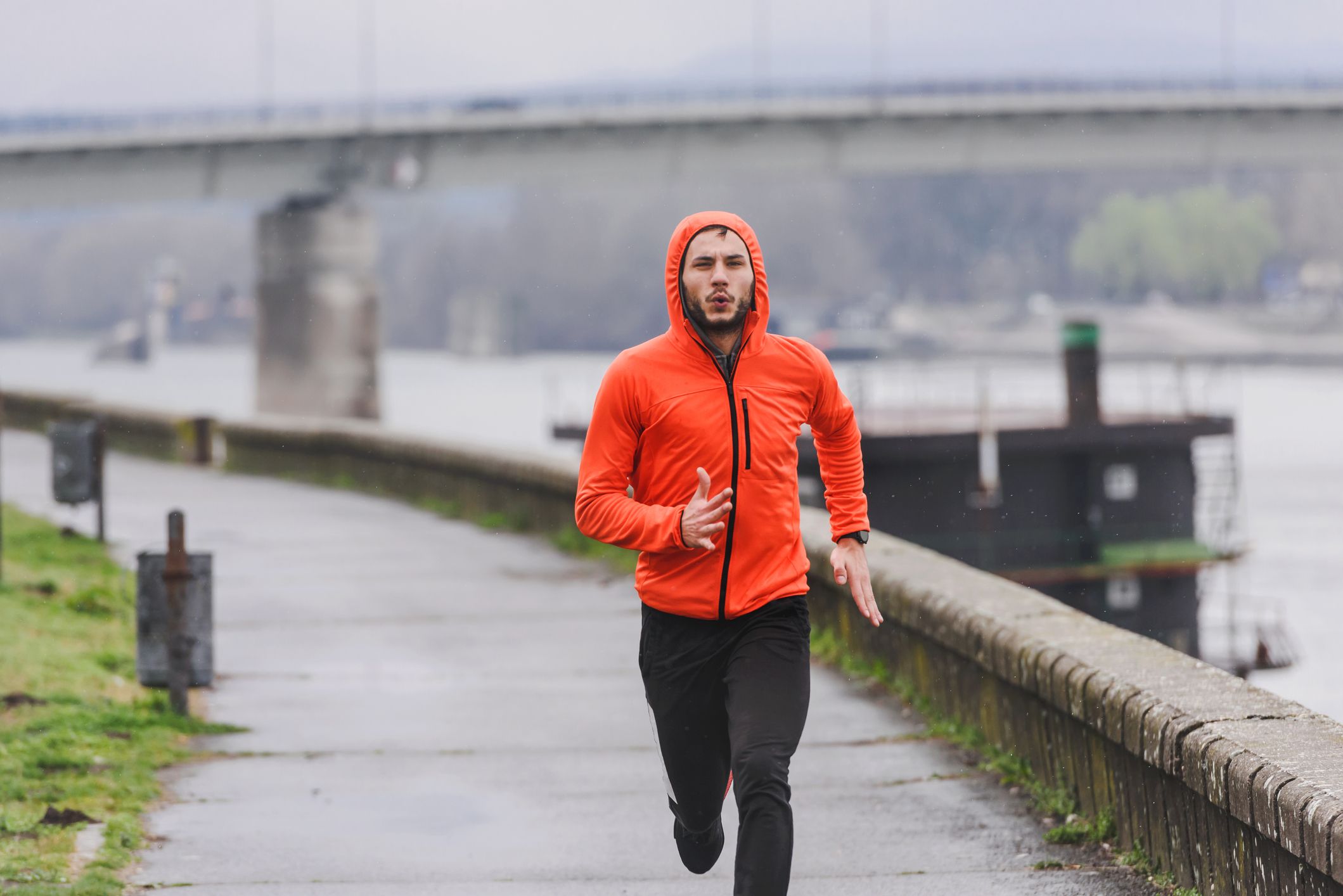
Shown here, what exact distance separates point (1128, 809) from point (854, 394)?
38609mm

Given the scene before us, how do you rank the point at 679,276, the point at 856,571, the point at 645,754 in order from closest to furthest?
the point at 679,276
the point at 856,571
the point at 645,754

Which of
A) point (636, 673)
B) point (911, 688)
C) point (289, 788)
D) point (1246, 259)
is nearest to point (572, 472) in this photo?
point (636, 673)

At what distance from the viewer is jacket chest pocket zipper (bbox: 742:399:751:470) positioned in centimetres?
407

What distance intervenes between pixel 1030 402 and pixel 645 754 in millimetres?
54007

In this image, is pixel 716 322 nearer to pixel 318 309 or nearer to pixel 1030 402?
pixel 318 309

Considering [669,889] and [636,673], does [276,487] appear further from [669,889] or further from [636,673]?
[669,889]

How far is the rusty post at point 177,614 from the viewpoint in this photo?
7.23 m

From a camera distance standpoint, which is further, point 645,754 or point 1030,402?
point 1030,402

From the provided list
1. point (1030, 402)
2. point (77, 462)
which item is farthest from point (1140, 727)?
point (1030, 402)

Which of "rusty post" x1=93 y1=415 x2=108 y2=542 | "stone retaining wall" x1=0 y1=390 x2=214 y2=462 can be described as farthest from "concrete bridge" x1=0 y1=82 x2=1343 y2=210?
"rusty post" x1=93 y1=415 x2=108 y2=542

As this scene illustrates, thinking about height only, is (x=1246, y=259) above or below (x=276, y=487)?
above

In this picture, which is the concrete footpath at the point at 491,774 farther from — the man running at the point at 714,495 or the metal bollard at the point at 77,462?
the metal bollard at the point at 77,462

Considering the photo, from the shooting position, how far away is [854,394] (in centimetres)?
4353

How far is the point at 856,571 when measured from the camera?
14.2 ft
